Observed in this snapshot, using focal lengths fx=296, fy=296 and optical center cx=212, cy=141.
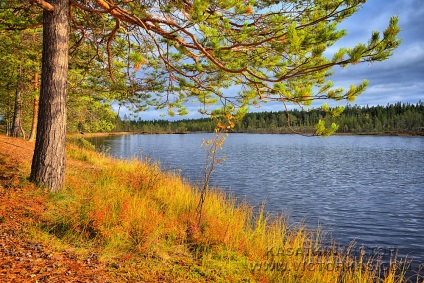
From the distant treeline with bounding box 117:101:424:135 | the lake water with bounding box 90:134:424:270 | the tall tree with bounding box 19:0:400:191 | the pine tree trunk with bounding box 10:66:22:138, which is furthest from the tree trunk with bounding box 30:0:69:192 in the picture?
the distant treeline with bounding box 117:101:424:135

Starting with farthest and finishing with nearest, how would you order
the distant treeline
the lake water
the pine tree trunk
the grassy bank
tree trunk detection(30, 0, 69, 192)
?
the distant treeline → the pine tree trunk → the lake water → tree trunk detection(30, 0, 69, 192) → the grassy bank

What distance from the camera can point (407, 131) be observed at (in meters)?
109

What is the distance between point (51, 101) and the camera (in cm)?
614

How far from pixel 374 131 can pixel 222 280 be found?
132773 mm

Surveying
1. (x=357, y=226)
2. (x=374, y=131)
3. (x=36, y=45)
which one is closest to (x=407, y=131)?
(x=374, y=131)

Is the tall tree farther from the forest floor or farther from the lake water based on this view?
the lake water

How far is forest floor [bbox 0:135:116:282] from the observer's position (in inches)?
138

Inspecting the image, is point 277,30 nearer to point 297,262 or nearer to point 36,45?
point 297,262

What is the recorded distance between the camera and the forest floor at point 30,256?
351cm

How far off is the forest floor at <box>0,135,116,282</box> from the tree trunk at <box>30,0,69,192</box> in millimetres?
727

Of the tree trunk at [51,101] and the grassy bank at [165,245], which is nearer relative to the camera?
the grassy bank at [165,245]

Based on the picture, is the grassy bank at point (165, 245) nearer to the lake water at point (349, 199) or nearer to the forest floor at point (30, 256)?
the forest floor at point (30, 256)

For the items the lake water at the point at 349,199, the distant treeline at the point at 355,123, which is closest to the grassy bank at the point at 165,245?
the lake water at the point at 349,199

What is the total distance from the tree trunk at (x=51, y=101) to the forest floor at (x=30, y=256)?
0.73 meters
